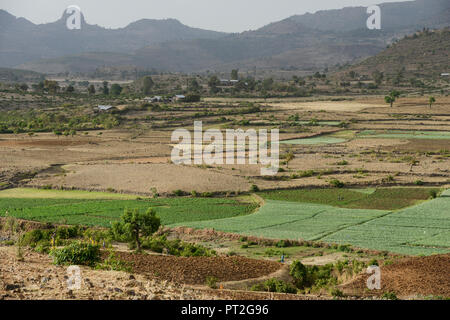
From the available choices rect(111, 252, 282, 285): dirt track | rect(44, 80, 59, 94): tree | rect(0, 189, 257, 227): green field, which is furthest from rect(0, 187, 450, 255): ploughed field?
rect(44, 80, 59, 94): tree

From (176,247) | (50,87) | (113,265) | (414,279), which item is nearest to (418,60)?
(50,87)

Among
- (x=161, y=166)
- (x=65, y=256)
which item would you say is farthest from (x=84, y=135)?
(x=65, y=256)

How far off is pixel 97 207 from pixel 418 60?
15562cm

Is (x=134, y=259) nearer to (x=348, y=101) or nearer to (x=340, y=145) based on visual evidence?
(x=340, y=145)

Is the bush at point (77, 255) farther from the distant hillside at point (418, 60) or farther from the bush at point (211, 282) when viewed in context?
the distant hillside at point (418, 60)

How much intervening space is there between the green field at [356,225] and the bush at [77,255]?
472 inches

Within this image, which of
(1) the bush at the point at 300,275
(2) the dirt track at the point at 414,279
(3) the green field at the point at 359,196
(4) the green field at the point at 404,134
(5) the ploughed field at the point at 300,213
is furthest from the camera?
(4) the green field at the point at 404,134

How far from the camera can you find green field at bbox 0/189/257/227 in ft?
126

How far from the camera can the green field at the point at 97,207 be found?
38344mm

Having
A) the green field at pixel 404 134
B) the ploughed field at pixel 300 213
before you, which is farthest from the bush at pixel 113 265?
the green field at pixel 404 134

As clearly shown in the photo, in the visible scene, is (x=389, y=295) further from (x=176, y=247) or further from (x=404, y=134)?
(x=404, y=134)

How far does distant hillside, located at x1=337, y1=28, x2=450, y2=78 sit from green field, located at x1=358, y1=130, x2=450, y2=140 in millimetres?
90740

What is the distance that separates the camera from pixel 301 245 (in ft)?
103

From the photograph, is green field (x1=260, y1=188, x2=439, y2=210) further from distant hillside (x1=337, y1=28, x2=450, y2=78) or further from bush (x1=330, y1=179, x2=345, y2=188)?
distant hillside (x1=337, y1=28, x2=450, y2=78)
